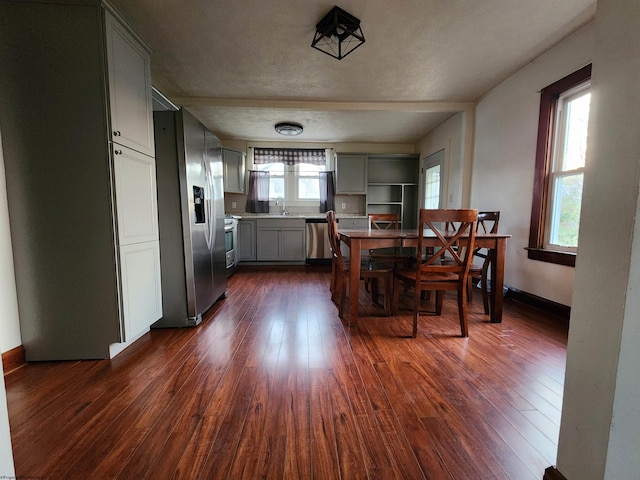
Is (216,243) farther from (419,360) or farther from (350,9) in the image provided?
(350,9)

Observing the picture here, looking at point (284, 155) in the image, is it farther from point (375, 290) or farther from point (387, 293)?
point (387, 293)

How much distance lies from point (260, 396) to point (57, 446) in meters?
0.79

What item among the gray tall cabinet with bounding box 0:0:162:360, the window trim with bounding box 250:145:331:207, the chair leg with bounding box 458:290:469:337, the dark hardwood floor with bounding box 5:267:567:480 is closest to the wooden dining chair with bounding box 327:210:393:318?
the dark hardwood floor with bounding box 5:267:567:480

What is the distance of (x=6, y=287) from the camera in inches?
59.6

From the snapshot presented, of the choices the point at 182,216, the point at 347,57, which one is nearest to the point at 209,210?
the point at 182,216

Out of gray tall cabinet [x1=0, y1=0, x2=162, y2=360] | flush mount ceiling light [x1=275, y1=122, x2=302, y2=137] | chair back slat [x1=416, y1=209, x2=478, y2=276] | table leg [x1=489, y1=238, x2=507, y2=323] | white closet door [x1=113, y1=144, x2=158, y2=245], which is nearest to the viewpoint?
gray tall cabinet [x1=0, y1=0, x2=162, y2=360]

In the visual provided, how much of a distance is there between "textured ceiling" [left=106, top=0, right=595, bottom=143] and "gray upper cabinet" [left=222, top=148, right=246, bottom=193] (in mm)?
832

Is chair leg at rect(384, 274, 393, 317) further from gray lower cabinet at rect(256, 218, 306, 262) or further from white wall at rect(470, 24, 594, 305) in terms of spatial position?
gray lower cabinet at rect(256, 218, 306, 262)

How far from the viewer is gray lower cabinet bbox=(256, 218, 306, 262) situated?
4.77m

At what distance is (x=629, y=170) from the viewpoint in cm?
62

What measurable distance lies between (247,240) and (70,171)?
10.7ft

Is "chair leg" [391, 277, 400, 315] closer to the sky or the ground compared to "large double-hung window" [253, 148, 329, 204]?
closer to the ground

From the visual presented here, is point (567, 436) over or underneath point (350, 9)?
underneath

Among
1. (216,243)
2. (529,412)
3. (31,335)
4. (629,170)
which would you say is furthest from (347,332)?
(31,335)
